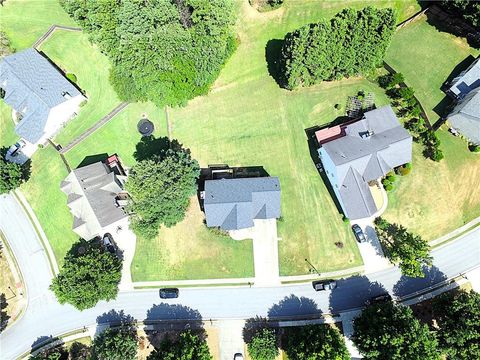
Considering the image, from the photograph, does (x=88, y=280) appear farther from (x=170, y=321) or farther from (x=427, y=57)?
(x=427, y=57)

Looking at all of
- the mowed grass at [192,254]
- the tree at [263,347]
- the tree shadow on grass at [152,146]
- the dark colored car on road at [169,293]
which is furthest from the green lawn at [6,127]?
the tree at [263,347]

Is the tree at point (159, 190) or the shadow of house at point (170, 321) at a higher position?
the tree at point (159, 190)

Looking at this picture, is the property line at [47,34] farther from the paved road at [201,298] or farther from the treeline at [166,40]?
the paved road at [201,298]

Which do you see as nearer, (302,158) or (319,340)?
(319,340)

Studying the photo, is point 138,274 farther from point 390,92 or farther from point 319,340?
point 390,92

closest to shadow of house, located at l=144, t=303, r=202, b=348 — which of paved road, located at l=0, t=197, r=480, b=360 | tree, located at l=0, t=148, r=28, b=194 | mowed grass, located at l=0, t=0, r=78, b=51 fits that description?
paved road, located at l=0, t=197, r=480, b=360

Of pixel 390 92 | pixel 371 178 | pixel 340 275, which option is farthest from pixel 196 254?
pixel 390 92

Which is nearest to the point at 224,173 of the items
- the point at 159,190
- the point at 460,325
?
the point at 159,190

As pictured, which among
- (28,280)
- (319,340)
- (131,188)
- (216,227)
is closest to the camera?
(319,340)
